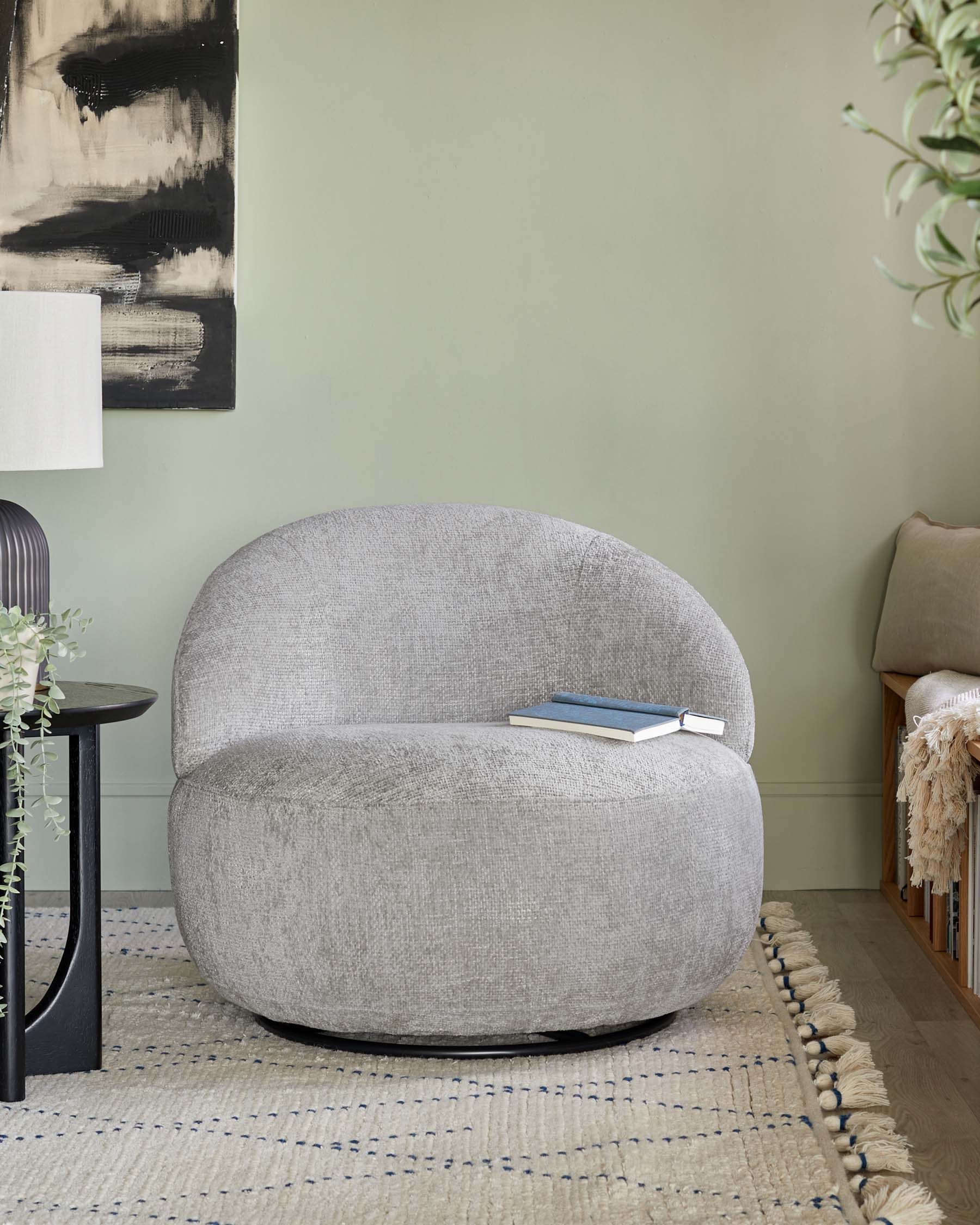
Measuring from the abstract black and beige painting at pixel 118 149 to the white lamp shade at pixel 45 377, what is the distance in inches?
27.6

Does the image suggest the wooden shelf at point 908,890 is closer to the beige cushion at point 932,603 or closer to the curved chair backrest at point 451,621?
the beige cushion at point 932,603

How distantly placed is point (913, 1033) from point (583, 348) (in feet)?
5.26

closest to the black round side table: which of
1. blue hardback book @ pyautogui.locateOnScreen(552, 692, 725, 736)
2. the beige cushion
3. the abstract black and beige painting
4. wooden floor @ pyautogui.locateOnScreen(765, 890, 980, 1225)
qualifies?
blue hardback book @ pyautogui.locateOnScreen(552, 692, 725, 736)

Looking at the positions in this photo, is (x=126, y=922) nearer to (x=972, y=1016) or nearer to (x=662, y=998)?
(x=662, y=998)

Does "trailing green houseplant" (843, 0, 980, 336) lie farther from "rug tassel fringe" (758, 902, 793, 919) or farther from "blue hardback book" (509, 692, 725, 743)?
"rug tassel fringe" (758, 902, 793, 919)

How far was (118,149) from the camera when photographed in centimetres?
268

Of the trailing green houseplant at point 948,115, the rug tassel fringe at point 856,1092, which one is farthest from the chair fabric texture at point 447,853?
the trailing green houseplant at point 948,115

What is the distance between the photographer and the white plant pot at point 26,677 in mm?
1575

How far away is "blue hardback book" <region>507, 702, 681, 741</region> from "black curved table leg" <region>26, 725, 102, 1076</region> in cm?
69

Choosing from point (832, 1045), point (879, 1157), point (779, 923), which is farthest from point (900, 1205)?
point (779, 923)

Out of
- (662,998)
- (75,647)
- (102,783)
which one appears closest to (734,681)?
(662,998)

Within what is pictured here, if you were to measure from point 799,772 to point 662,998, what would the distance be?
1.15 metres

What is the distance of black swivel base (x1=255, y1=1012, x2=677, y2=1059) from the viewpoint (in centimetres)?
177

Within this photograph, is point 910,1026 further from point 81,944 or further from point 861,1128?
point 81,944
